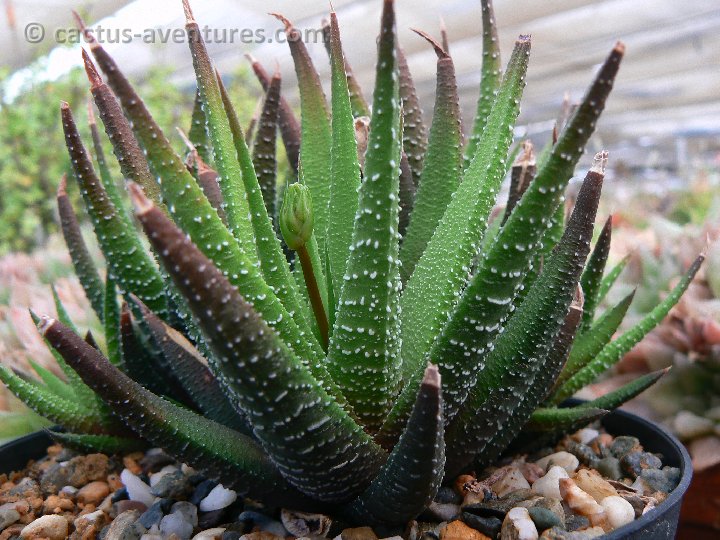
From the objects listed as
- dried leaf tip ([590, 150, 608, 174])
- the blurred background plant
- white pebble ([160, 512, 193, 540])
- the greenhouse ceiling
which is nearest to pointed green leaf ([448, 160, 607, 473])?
dried leaf tip ([590, 150, 608, 174])

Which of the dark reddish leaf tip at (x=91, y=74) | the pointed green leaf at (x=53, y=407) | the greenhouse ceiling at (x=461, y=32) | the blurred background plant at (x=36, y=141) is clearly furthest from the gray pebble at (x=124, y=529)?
the greenhouse ceiling at (x=461, y=32)

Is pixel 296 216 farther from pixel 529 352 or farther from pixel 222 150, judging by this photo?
pixel 529 352

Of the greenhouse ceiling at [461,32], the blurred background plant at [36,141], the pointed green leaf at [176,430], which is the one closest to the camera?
the pointed green leaf at [176,430]

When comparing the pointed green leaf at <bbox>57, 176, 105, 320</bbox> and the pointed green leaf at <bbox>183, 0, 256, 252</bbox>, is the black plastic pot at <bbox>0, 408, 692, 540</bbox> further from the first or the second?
the pointed green leaf at <bbox>183, 0, 256, 252</bbox>

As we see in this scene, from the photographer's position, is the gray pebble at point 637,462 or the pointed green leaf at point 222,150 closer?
the pointed green leaf at point 222,150

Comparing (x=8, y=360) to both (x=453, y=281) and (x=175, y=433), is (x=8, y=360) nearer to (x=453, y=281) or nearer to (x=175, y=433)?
(x=175, y=433)

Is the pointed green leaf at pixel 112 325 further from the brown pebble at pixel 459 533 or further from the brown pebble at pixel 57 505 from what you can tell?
the brown pebble at pixel 459 533

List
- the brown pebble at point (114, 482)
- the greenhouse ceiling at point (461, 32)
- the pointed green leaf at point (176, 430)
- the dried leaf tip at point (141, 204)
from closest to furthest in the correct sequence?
1. the dried leaf tip at point (141, 204)
2. the pointed green leaf at point (176, 430)
3. the brown pebble at point (114, 482)
4. the greenhouse ceiling at point (461, 32)
